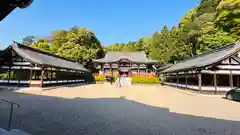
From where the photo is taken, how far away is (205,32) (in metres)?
27.5

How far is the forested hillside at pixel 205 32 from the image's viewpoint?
21.9 metres

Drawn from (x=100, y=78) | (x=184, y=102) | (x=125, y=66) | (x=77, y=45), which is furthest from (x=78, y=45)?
(x=184, y=102)

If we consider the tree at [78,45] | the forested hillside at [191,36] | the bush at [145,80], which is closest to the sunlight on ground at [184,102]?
the forested hillside at [191,36]

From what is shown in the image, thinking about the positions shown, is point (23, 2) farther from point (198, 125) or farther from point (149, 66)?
point (149, 66)

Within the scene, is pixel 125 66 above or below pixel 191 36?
below

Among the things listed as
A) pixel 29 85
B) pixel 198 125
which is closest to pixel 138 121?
pixel 198 125

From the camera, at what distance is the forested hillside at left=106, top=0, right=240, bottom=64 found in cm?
2186

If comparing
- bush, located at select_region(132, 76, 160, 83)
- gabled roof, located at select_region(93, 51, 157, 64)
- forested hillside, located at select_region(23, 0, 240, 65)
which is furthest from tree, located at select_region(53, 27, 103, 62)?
bush, located at select_region(132, 76, 160, 83)

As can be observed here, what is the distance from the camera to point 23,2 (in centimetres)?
266

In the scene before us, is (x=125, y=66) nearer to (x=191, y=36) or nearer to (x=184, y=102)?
(x=191, y=36)

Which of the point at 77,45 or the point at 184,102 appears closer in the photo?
the point at 184,102

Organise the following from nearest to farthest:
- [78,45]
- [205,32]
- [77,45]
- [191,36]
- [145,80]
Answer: [205,32], [145,80], [191,36], [77,45], [78,45]

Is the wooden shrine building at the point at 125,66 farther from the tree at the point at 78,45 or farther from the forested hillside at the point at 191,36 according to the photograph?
the forested hillside at the point at 191,36

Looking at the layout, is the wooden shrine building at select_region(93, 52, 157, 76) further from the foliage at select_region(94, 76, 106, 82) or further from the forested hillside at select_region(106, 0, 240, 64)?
the forested hillside at select_region(106, 0, 240, 64)
